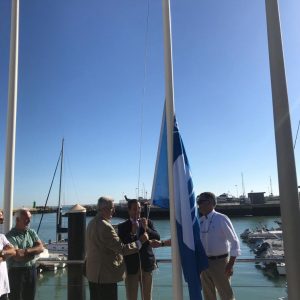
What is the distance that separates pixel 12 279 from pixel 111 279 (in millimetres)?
1288

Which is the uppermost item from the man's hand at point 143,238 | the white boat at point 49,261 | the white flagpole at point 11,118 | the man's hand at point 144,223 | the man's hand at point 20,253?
the white flagpole at point 11,118

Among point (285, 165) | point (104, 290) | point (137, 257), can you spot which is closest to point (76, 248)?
Answer: point (137, 257)

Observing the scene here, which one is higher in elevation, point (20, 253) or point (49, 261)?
point (20, 253)

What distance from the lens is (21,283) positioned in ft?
14.6

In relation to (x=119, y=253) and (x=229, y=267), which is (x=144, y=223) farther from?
(x=229, y=267)

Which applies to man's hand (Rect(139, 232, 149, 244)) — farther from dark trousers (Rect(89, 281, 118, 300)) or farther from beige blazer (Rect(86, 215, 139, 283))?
dark trousers (Rect(89, 281, 118, 300))

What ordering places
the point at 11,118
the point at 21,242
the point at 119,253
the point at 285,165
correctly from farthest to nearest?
the point at 11,118 → the point at 21,242 → the point at 119,253 → the point at 285,165

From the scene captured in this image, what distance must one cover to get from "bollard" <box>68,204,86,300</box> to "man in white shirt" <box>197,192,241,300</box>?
169 centimetres

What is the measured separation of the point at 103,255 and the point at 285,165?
210cm

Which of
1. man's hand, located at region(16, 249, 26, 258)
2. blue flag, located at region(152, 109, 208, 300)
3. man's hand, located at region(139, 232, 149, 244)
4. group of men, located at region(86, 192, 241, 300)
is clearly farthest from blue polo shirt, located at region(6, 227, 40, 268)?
blue flag, located at region(152, 109, 208, 300)

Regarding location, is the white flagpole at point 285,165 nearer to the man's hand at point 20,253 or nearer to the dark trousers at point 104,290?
the dark trousers at point 104,290

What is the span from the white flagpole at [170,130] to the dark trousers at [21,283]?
1785 millimetres

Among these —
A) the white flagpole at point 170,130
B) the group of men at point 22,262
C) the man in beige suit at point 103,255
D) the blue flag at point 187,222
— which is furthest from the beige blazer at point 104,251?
the group of men at point 22,262

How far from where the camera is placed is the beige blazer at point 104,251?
3996 mm
